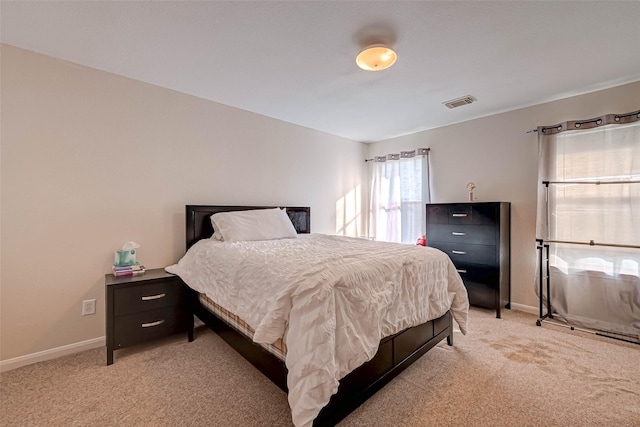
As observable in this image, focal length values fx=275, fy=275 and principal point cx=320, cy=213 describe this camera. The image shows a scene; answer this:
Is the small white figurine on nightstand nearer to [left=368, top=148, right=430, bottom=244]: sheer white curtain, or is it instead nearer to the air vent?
[left=368, top=148, right=430, bottom=244]: sheer white curtain

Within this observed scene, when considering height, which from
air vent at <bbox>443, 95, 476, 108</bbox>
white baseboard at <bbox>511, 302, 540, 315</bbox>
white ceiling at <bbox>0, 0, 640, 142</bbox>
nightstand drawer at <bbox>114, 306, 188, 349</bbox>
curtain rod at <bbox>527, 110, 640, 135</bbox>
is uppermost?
air vent at <bbox>443, 95, 476, 108</bbox>

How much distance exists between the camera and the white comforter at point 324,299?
124 centimetres

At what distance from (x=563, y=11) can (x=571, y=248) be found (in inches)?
91.6

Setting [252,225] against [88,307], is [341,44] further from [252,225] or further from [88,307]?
[88,307]

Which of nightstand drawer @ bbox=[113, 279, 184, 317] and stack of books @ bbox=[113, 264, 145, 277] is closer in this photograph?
nightstand drawer @ bbox=[113, 279, 184, 317]

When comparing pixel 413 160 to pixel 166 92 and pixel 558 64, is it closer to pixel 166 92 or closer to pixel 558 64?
pixel 558 64

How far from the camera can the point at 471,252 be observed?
3.23m

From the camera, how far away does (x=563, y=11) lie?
5.48 feet

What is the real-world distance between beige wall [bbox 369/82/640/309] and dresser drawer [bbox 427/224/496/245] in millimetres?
469

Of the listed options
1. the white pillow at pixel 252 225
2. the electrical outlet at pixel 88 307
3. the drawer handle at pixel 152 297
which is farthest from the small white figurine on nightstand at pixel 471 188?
the electrical outlet at pixel 88 307

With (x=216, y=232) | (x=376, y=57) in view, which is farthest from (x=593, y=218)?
(x=216, y=232)

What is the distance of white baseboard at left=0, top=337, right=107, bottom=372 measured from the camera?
2002 millimetres

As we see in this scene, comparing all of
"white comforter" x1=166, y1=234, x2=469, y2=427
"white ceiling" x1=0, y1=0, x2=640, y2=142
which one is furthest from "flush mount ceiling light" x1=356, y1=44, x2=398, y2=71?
"white comforter" x1=166, y1=234, x2=469, y2=427

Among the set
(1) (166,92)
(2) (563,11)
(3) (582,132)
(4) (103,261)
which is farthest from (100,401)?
(3) (582,132)
